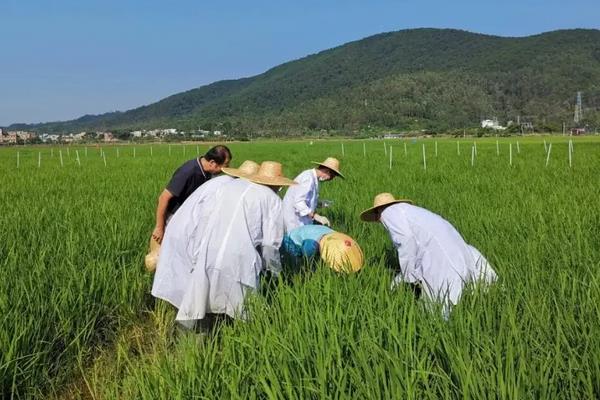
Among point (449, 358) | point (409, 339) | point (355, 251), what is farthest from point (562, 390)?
point (355, 251)

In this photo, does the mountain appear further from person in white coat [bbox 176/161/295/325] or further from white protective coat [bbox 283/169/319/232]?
person in white coat [bbox 176/161/295/325]

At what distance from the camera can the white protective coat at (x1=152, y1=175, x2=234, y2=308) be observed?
9.71 feet

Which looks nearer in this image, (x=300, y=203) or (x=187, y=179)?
(x=187, y=179)

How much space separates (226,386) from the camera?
1.98 meters

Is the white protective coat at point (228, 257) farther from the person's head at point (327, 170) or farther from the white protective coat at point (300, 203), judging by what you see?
the person's head at point (327, 170)

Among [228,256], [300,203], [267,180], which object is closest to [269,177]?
[267,180]

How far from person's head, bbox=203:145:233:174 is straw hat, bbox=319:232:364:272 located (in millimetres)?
964

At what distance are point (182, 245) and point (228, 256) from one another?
32 centimetres

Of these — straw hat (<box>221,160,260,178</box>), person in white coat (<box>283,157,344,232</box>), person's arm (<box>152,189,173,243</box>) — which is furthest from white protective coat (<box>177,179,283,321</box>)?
person in white coat (<box>283,157,344,232</box>)

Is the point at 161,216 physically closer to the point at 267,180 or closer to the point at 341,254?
the point at 267,180

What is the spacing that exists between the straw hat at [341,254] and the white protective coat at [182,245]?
2.82ft

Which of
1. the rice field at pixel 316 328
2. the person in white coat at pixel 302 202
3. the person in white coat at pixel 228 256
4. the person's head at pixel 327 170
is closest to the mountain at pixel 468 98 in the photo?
the person's head at pixel 327 170

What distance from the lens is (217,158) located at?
3.91 meters

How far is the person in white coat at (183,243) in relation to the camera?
2.95m
